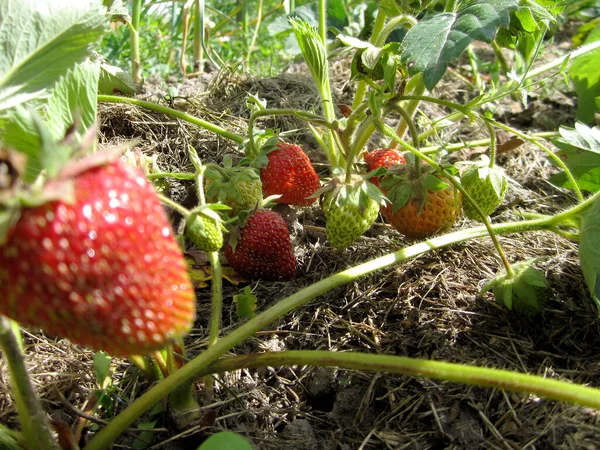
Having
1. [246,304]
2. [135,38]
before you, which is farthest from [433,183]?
[135,38]

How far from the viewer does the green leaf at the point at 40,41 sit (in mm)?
1032

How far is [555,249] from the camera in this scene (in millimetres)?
1674

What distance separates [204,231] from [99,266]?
0.44 m

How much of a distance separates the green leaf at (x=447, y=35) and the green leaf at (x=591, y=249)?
487 millimetres

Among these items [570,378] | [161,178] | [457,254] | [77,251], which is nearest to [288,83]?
[161,178]

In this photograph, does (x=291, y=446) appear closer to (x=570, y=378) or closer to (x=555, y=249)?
(x=570, y=378)

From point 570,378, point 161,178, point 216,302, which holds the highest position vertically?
Answer: point 161,178

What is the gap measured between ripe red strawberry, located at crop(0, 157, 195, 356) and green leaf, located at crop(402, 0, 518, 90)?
741 mm

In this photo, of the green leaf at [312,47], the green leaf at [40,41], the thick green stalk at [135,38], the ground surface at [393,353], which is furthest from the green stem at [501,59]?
the green leaf at [40,41]

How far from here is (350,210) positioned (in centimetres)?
143

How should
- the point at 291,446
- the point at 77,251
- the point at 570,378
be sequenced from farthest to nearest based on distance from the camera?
the point at 570,378 < the point at 291,446 < the point at 77,251

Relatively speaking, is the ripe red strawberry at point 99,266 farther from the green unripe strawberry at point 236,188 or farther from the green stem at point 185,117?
the green stem at point 185,117

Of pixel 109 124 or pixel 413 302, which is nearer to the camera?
pixel 413 302

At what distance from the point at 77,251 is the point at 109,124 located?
1.38 m
